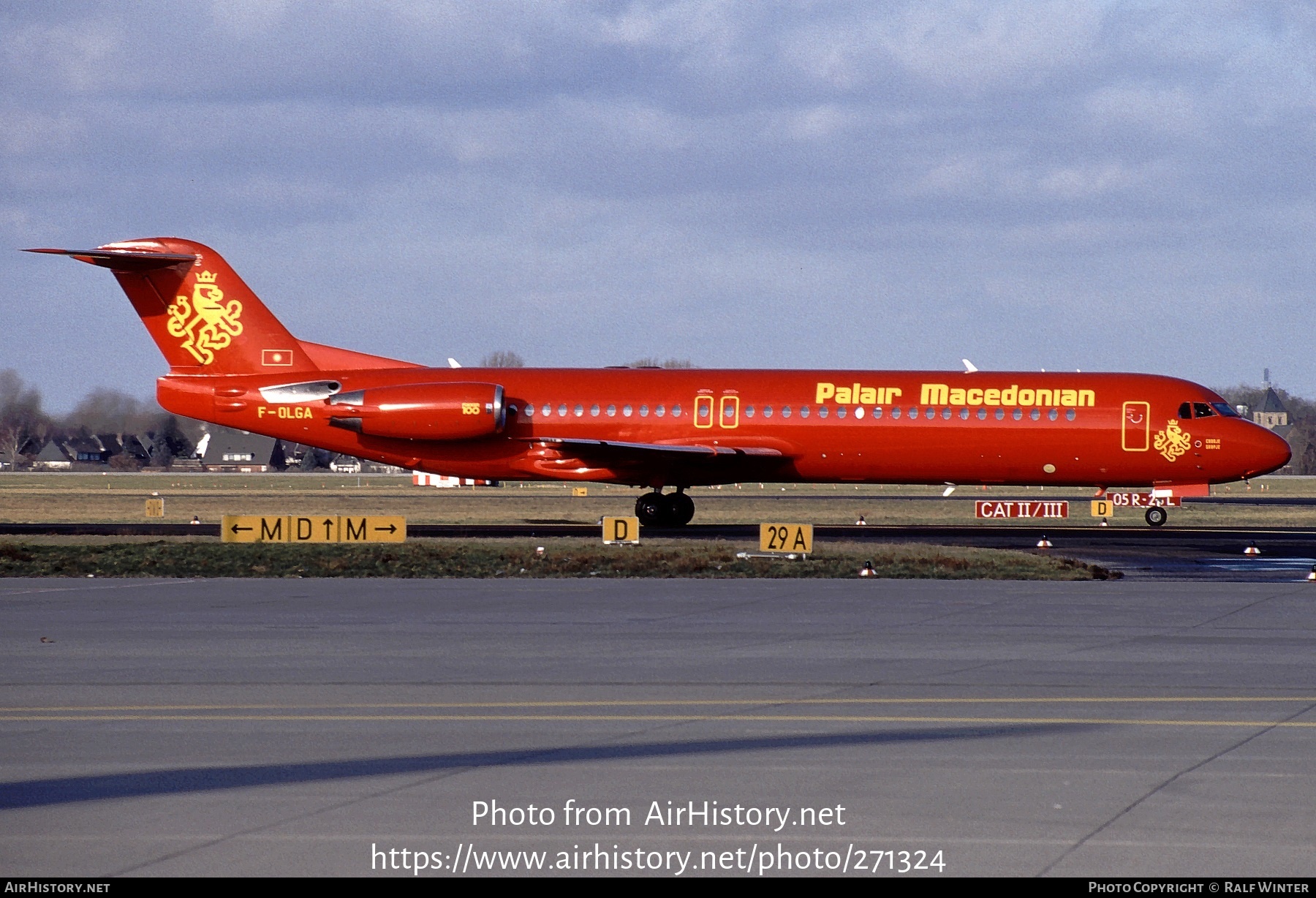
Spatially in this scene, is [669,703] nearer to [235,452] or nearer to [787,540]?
[787,540]

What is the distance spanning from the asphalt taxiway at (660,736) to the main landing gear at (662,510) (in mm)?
18767

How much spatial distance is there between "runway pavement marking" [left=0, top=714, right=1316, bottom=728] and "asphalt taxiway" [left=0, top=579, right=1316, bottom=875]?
0.16 ft

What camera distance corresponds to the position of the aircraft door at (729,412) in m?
36.4

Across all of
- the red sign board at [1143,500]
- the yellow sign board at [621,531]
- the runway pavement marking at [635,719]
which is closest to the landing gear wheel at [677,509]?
the yellow sign board at [621,531]

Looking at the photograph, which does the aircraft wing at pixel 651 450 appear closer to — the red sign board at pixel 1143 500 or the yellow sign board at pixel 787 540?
the yellow sign board at pixel 787 540

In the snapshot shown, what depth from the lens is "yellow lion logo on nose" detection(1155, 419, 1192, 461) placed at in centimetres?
3591

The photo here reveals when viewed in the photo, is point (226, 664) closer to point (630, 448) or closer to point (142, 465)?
point (630, 448)

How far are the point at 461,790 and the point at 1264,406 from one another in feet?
509

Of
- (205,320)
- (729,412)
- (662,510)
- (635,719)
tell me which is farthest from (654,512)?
(635,719)

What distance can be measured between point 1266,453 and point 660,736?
3035 cm

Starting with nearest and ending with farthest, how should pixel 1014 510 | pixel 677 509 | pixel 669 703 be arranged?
pixel 669 703
pixel 677 509
pixel 1014 510

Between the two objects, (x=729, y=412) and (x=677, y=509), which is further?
(x=677, y=509)

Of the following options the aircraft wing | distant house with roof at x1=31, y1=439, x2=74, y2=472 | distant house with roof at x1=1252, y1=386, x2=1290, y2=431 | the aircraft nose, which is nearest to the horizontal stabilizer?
the aircraft wing

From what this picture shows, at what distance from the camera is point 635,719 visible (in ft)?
33.5
